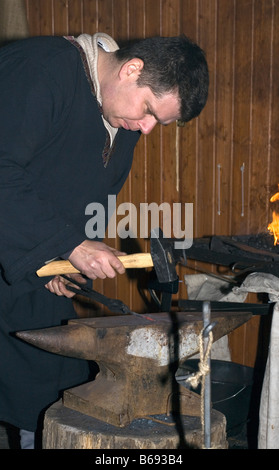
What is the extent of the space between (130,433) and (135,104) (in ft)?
3.48

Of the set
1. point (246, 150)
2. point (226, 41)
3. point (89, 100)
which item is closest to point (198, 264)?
point (246, 150)

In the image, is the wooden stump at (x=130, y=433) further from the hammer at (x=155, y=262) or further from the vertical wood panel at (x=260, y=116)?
the vertical wood panel at (x=260, y=116)

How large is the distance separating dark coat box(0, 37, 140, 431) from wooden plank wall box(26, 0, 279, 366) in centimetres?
154

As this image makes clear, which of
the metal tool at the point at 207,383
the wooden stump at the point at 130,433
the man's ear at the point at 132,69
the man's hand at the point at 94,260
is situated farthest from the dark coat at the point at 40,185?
the metal tool at the point at 207,383

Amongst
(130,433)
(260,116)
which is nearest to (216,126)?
(260,116)

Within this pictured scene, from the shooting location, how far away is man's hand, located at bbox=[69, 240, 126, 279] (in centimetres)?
187

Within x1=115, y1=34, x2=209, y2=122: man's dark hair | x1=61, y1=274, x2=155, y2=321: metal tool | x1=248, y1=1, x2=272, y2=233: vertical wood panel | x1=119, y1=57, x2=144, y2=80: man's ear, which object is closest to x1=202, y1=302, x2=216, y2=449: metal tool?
x1=61, y1=274, x2=155, y2=321: metal tool

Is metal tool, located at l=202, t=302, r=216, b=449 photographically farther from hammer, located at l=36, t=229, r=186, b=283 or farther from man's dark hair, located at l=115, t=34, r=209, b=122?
man's dark hair, located at l=115, t=34, r=209, b=122

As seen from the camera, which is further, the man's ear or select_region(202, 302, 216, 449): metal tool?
the man's ear

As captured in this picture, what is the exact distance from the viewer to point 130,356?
1.79 m

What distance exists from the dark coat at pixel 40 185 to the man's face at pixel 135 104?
0.25ft

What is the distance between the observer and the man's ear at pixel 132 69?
1.92 m
